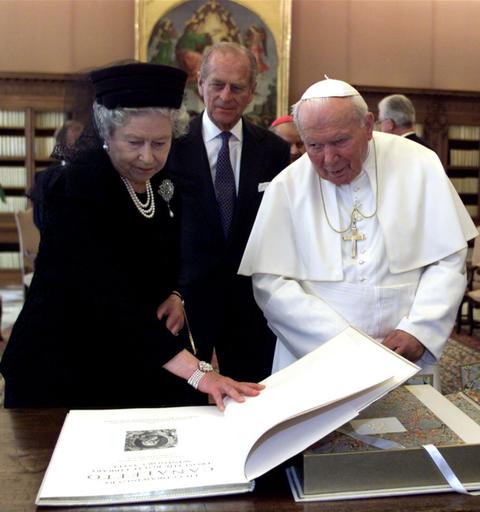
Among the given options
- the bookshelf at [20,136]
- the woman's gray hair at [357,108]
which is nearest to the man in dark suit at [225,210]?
the woman's gray hair at [357,108]

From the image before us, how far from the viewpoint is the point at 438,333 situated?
2.19 meters

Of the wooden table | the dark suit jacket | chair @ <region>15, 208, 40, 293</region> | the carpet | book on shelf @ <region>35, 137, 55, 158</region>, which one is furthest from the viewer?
book on shelf @ <region>35, 137, 55, 158</region>

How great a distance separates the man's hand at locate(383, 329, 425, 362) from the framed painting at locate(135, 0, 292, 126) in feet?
28.9

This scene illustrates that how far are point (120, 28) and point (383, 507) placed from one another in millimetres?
10554

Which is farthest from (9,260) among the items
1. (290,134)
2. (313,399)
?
(313,399)

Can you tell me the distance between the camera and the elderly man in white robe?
2.17m

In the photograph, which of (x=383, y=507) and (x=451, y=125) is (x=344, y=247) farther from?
(x=451, y=125)

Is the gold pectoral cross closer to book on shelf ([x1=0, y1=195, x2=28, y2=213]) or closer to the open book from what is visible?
the open book

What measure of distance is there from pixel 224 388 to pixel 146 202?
0.60 meters

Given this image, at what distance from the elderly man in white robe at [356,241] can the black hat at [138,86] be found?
64cm

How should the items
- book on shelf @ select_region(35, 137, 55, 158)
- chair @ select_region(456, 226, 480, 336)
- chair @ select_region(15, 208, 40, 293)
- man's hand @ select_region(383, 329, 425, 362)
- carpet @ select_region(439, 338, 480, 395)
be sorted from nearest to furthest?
man's hand @ select_region(383, 329, 425, 362)
carpet @ select_region(439, 338, 480, 395)
chair @ select_region(456, 226, 480, 336)
chair @ select_region(15, 208, 40, 293)
book on shelf @ select_region(35, 137, 55, 158)

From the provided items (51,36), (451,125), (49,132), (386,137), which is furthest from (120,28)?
(386,137)

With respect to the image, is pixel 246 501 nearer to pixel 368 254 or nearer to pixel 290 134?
pixel 368 254

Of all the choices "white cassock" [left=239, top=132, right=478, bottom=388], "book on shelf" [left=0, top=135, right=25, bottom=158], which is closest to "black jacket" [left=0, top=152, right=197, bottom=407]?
"white cassock" [left=239, top=132, right=478, bottom=388]
